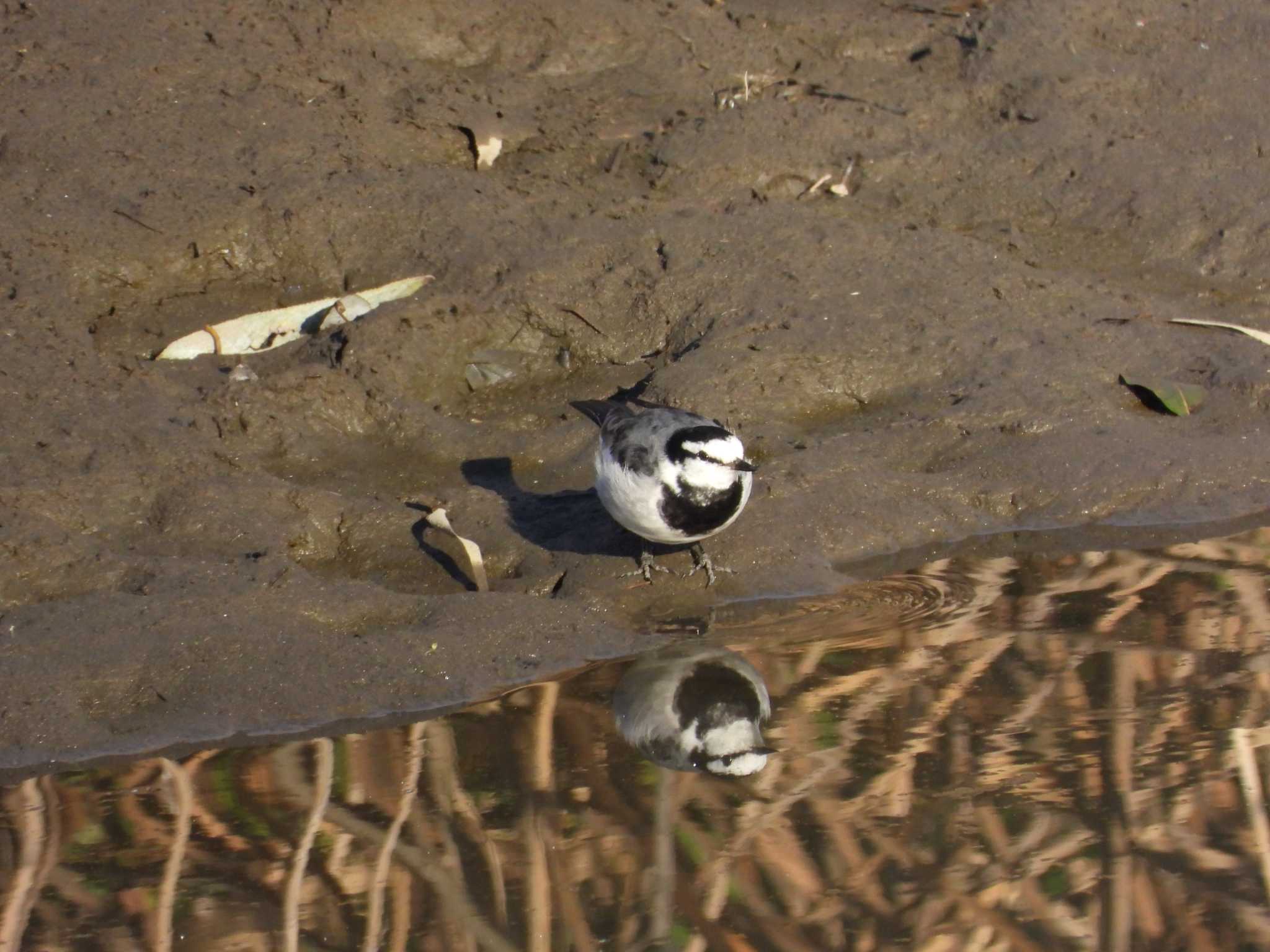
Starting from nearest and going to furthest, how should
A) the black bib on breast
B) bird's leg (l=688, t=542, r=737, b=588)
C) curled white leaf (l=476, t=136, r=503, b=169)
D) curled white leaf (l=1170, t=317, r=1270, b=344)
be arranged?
the black bib on breast
bird's leg (l=688, t=542, r=737, b=588)
curled white leaf (l=1170, t=317, r=1270, b=344)
curled white leaf (l=476, t=136, r=503, b=169)

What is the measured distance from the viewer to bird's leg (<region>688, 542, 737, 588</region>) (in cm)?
631

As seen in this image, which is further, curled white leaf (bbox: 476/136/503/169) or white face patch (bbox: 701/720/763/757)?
curled white leaf (bbox: 476/136/503/169)

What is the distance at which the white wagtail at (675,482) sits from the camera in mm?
6070

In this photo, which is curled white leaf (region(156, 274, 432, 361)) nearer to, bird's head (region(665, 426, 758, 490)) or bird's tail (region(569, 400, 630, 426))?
bird's tail (region(569, 400, 630, 426))

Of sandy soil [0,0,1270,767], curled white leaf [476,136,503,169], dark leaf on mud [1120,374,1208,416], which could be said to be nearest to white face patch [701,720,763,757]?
sandy soil [0,0,1270,767]

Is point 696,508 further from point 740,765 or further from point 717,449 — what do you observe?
point 740,765

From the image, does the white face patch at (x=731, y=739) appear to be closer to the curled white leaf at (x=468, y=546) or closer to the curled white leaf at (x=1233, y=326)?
the curled white leaf at (x=468, y=546)

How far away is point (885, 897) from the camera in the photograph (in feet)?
13.7

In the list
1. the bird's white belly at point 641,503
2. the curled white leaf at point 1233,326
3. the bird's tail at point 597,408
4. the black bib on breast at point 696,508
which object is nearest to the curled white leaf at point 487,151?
the bird's tail at point 597,408

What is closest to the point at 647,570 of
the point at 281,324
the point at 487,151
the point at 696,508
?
the point at 696,508

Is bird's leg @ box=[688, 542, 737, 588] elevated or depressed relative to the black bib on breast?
depressed

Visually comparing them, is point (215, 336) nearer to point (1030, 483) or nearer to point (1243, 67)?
point (1030, 483)

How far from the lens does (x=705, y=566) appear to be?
634 cm

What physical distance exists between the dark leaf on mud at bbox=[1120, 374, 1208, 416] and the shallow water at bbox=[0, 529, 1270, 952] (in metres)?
1.82
